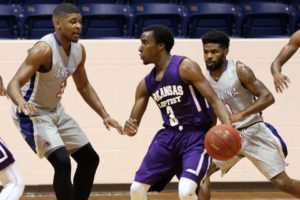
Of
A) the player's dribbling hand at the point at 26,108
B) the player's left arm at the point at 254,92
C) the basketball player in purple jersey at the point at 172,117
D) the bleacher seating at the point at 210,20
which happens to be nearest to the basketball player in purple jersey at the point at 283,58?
the player's left arm at the point at 254,92

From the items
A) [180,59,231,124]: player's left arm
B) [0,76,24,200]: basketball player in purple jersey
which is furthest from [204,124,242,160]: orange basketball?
[0,76,24,200]: basketball player in purple jersey

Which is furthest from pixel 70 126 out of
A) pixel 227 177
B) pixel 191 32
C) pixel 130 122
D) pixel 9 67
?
pixel 191 32

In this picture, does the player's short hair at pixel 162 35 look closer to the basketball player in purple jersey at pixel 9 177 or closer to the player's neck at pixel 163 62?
the player's neck at pixel 163 62

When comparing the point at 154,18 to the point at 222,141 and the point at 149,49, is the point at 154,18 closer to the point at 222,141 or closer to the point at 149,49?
the point at 149,49

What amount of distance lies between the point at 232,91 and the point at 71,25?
154 centimetres

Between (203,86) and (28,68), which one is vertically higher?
(28,68)

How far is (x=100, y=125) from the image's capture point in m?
8.91

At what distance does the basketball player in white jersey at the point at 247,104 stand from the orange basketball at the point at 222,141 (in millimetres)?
850

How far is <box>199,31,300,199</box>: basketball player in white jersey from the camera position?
6602 mm

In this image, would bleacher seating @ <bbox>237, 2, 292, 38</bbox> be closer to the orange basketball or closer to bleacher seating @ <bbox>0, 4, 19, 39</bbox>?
bleacher seating @ <bbox>0, 4, 19, 39</bbox>

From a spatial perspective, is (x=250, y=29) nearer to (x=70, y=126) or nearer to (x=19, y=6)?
(x=19, y=6)

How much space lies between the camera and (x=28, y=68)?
6.25 metres

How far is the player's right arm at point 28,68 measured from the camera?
6082 mm

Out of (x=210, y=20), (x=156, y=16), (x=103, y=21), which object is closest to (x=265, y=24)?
(x=210, y=20)
